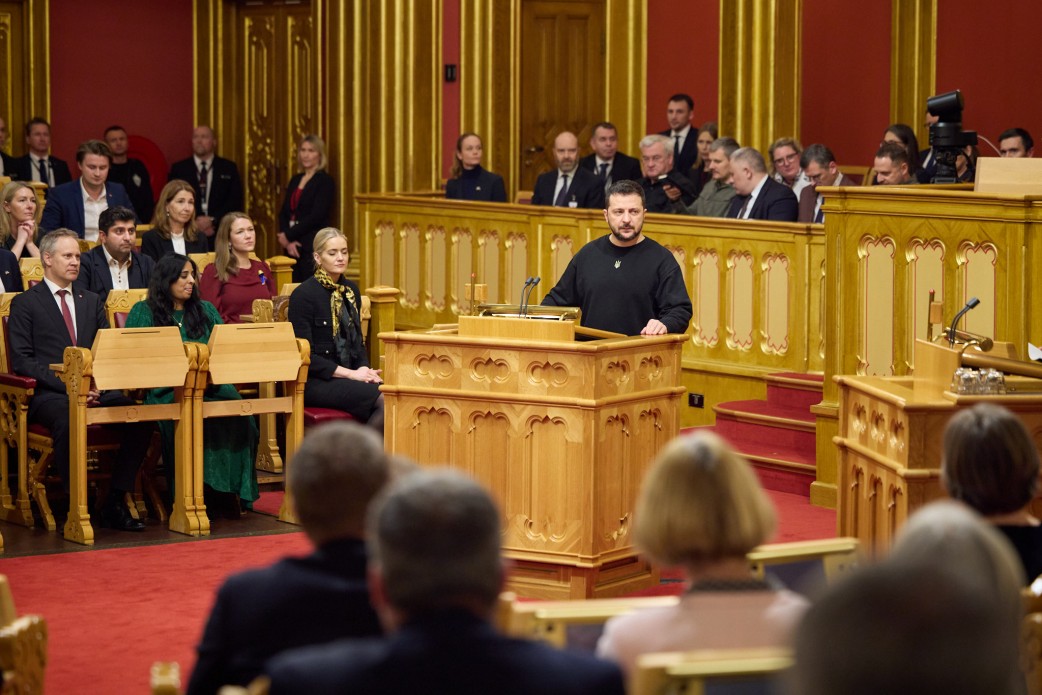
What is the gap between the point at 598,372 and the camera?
18.2ft

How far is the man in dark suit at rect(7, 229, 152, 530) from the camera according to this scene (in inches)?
272

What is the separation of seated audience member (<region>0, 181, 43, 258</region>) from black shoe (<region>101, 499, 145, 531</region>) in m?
2.87

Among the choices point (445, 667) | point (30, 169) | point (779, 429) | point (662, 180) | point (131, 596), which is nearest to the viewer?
point (445, 667)

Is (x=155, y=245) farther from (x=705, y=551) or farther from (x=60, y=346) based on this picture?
(x=705, y=551)

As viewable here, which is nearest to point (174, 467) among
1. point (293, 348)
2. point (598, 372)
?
point (293, 348)

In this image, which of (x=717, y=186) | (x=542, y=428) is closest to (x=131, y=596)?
(x=542, y=428)

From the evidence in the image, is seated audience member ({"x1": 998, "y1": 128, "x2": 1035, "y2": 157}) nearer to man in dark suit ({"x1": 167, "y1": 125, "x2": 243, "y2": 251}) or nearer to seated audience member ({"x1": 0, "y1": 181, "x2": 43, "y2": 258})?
seated audience member ({"x1": 0, "y1": 181, "x2": 43, "y2": 258})

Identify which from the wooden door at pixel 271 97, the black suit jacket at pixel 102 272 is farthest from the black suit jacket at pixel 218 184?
the black suit jacket at pixel 102 272

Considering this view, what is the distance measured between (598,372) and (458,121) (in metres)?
8.26

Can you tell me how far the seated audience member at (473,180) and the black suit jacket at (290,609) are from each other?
28.4 ft

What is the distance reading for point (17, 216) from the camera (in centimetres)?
938

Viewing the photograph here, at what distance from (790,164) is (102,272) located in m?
3.90

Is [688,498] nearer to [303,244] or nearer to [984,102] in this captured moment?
[984,102]

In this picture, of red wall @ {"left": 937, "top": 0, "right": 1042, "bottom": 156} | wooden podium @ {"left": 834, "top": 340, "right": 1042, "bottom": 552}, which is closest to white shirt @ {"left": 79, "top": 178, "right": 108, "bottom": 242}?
red wall @ {"left": 937, "top": 0, "right": 1042, "bottom": 156}
